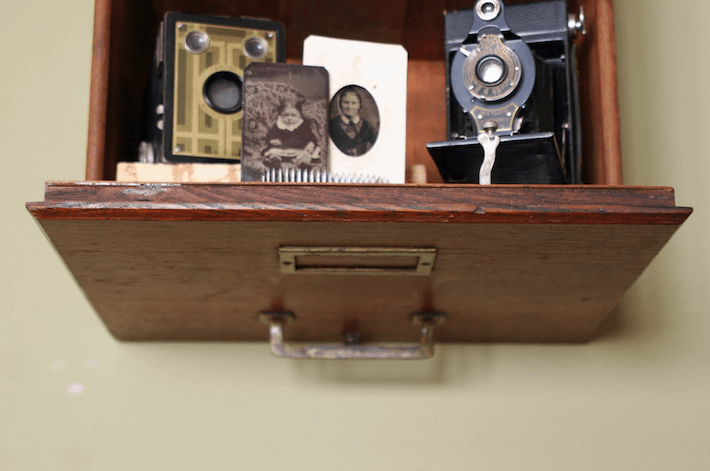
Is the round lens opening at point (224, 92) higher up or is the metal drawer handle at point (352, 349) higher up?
the round lens opening at point (224, 92)

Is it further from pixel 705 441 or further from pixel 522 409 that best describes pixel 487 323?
pixel 705 441

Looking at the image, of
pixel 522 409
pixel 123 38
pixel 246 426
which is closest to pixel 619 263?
pixel 522 409

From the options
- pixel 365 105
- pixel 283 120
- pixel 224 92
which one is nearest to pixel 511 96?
pixel 365 105

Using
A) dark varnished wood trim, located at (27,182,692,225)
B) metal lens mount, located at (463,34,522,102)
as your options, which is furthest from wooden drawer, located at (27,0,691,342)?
metal lens mount, located at (463,34,522,102)

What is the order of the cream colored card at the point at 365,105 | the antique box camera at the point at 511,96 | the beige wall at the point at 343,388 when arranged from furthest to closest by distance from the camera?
the beige wall at the point at 343,388, the cream colored card at the point at 365,105, the antique box camera at the point at 511,96

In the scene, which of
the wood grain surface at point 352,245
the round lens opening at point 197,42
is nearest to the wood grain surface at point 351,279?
the wood grain surface at point 352,245

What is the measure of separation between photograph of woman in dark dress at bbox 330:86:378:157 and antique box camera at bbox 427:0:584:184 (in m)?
0.11

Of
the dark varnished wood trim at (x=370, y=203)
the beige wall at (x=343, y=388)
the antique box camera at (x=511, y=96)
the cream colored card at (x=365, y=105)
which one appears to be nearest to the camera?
the dark varnished wood trim at (x=370, y=203)

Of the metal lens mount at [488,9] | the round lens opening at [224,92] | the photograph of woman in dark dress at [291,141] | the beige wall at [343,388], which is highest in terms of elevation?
the metal lens mount at [488,9]

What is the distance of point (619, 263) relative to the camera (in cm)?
84

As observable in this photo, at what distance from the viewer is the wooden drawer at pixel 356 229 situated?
72 centimetres

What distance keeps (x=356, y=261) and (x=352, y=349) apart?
7.4 inches

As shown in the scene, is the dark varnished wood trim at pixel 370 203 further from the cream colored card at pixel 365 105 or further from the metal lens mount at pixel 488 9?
the metal lens mount at pixel 488 9

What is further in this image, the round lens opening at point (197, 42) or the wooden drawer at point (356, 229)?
the round lens opening at point (197, 42)
